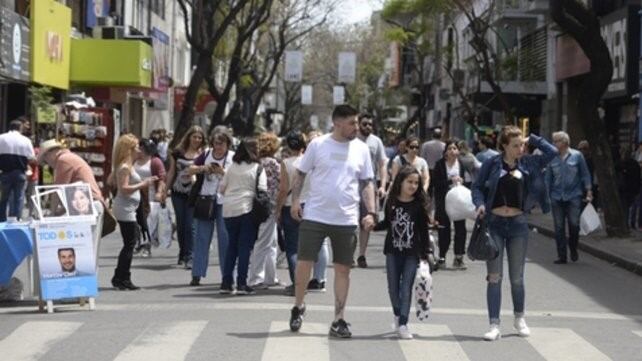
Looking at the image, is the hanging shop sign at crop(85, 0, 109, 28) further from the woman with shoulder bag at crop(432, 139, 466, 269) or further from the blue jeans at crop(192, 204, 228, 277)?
the blue jeans at crop(192, 204, 228, 277)

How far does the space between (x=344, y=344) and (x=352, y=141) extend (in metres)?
1.77

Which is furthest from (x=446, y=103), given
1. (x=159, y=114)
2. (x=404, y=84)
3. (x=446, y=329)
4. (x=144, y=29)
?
(x=446, y=329)

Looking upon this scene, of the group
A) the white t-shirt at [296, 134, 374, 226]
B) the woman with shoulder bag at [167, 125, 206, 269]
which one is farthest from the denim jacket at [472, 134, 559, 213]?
the woman with shoulder bag at [167, 125, 206, 269]

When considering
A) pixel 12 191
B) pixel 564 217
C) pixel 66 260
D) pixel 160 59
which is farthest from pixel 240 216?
pixel 160 59

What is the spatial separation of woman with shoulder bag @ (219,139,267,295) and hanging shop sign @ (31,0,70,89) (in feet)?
48.7

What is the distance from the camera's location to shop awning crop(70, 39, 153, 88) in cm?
3300

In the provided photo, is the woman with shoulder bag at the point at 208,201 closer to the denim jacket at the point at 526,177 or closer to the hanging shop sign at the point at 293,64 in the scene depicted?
the denim jacket at the point at 526,177

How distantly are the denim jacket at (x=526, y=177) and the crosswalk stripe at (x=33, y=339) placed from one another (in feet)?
11.9

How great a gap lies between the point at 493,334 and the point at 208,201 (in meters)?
4.88

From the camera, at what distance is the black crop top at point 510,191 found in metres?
11.0

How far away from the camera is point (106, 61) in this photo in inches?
1314

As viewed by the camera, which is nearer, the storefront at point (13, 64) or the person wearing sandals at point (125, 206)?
the person wearing sandals at point (125, 206)

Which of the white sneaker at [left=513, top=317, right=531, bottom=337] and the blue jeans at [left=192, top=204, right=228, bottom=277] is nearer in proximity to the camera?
the white sneaker at [left=513, top=317, right=531, bottom=337]

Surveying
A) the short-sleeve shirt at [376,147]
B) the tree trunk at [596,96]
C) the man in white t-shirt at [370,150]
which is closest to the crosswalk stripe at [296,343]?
the man in white t-shirt at [370,150]
